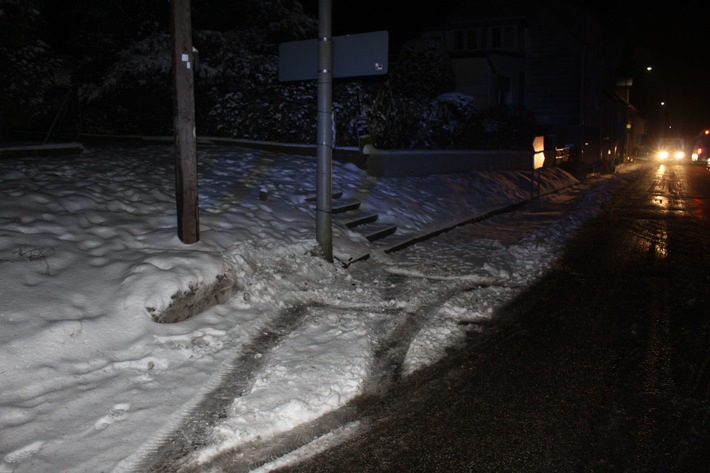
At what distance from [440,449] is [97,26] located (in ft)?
63.9

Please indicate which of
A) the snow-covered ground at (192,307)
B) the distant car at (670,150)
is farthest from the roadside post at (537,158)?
the distant car at (670,150)

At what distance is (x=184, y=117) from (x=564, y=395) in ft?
16.1

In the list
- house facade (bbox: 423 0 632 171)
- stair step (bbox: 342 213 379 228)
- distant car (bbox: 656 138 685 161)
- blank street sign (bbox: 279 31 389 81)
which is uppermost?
house facade (bbox: 423 0 632 171)

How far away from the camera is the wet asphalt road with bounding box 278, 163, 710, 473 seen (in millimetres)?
3676

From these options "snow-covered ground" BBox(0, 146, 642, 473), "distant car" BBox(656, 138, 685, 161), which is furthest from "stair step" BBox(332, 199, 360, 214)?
"distant car" BBox(656, 138, 685, 161)

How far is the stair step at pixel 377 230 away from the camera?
10.2 metres

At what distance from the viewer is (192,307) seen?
19.5 ft

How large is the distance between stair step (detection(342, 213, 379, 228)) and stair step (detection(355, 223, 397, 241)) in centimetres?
15

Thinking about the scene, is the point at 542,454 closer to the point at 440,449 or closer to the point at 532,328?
the point at 440,449

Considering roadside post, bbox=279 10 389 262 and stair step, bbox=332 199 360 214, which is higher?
roadside post, bbox=279 10 389 262

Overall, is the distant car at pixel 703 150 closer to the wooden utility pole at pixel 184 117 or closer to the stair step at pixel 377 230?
the stair step at pixel 377 230

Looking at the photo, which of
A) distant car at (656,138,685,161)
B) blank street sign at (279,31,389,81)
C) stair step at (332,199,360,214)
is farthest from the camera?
distant car at (656,138,685,161)

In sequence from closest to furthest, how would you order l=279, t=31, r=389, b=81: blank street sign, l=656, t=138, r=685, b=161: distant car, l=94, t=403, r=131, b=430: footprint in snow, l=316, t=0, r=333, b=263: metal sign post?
l=94, t=403, r=131, b=430: footprint in snow, l=279, t=31, r=389, b=81: blank street sign, l=316, t=0, r=333, b=263: metal sign post, l=656, t=138, r=685, b=161: distant car

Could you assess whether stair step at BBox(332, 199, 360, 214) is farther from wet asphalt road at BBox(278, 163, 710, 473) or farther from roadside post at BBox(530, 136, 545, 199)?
roadside post at BBox(530, 136, 545, 199)
